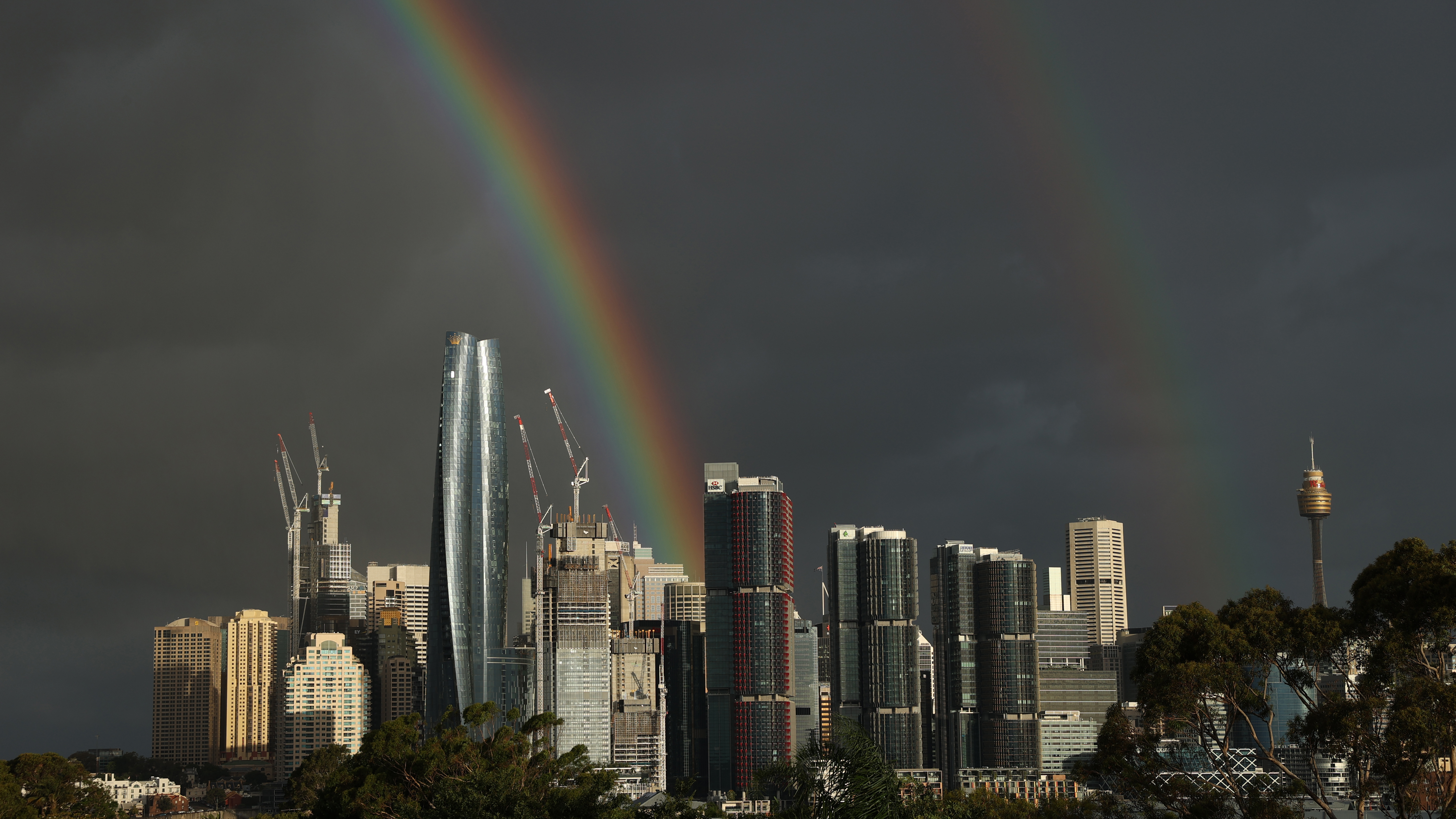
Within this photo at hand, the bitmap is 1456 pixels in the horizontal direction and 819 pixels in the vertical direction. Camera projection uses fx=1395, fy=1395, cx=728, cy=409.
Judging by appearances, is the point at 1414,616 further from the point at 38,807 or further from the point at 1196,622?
the point at 38,807

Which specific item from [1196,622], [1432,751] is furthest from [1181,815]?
[1432,751]

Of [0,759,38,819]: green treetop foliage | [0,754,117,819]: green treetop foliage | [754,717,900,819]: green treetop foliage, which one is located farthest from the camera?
[0,754,117,819]: green treetop foliage

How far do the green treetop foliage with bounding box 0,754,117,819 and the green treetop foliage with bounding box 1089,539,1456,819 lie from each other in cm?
5944

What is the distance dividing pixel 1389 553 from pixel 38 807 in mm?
68915

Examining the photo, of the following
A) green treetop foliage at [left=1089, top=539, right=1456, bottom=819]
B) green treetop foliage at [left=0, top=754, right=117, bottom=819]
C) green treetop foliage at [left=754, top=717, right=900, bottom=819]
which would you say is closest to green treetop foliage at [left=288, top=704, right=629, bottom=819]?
green treetop foliage at [left=0, top=754, right=117, bottom=819]

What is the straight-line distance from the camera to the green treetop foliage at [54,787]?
253ft

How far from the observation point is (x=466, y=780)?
57.8 meters

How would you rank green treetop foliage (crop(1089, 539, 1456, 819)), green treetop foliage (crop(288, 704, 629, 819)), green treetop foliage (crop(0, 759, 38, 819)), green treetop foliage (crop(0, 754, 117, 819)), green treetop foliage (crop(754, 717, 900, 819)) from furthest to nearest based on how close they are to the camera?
1. green treetop foliage (crop(0, 754, 117, 819))
2. green treetop foliage (crop(0, 759, 38, 819))
3. green treetop foliage (crop(288, 704, 629, 819))
4. green treetop foliage (crop(1089, 539, 1456, 819))
5. green treetop foliage (crop(754, 717, 900, 819))

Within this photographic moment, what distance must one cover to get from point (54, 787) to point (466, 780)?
3353 cm

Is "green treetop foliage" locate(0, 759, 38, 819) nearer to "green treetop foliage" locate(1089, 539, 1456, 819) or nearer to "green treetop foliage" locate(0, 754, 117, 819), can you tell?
"green treetop foliage" locate(0, 754, 117, 819)

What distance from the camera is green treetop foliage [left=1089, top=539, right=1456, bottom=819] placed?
37625 millimetres

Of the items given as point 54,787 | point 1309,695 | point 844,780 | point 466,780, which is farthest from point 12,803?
point 1309,695

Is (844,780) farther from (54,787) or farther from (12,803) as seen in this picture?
(54,787)

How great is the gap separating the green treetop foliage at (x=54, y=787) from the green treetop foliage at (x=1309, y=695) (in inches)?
2340
